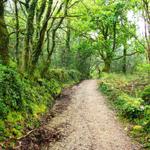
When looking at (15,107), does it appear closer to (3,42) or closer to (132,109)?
(3,42)

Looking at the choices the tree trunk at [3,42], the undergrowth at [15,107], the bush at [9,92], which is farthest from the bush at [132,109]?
the tree trunk at [3,42]

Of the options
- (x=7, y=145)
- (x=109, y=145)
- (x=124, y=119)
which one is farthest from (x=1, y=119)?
(x=124, y=119)

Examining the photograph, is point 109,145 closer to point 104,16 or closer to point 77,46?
point 104,16

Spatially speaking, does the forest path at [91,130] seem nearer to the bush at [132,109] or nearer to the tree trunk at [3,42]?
the bush at [132,109]

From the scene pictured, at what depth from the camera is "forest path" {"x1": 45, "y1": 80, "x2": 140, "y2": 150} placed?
9734 mm

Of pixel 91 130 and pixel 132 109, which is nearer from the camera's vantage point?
pixel 91 130

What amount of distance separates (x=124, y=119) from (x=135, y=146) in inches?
136

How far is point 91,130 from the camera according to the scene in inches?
452

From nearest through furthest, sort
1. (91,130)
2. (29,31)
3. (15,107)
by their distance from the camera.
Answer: (15,107)
(91,130)
(29,31)

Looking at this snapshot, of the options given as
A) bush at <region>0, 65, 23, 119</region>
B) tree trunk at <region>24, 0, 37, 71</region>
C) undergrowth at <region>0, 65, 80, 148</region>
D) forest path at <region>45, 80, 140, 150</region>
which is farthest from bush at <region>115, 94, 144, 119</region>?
tree trunk at <region>24, 0, 37, 71</region>

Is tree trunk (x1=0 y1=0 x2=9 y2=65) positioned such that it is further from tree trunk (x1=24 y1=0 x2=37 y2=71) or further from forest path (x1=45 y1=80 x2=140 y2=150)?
forest path (x1=45 y1=80 x2=140 y2=150)

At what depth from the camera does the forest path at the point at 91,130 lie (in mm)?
9734

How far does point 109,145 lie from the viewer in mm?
9750

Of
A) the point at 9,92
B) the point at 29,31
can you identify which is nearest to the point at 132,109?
the point at 9,92
